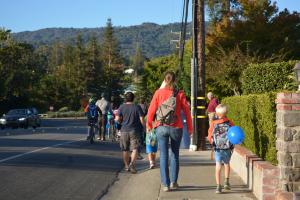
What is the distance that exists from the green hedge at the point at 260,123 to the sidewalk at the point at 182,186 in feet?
2.46

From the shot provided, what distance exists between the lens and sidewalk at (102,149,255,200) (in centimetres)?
1030

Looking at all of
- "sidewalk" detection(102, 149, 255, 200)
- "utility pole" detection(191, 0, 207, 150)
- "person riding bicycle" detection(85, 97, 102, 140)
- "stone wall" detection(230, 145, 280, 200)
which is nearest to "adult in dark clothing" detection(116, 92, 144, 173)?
"sidewalk" detection(102, 149, 255, 200)

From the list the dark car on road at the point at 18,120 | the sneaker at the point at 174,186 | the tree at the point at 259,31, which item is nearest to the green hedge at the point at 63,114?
the dark car on road at the point at 18,120

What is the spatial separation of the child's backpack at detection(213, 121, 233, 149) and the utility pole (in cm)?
769

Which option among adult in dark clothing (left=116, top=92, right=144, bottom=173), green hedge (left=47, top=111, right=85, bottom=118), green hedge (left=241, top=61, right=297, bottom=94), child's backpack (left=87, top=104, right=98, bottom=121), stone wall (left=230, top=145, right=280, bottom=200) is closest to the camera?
stone wall (left=230, top=145, right=280, bottom=200)

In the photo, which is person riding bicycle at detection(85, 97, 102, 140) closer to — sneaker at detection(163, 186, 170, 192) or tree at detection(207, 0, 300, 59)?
sneaker at detection(163, 186, 170, 192)

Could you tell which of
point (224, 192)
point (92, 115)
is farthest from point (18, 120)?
point (224, 192)

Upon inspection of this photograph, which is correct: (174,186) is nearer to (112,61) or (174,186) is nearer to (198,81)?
(198,81)

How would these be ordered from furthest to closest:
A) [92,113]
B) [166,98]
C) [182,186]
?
[92,113]
[182,186]
[166,98]

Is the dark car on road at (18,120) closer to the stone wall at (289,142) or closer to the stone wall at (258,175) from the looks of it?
the stone wall at (258,175)

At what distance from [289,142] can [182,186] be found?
2838mm

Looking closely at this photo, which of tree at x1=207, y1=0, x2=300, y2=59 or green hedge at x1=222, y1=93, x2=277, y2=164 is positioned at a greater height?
tree at x1=207, y1=0, x2=300, y2=59

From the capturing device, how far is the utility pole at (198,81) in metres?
18.4

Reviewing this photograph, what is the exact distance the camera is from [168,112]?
34.6 ft
